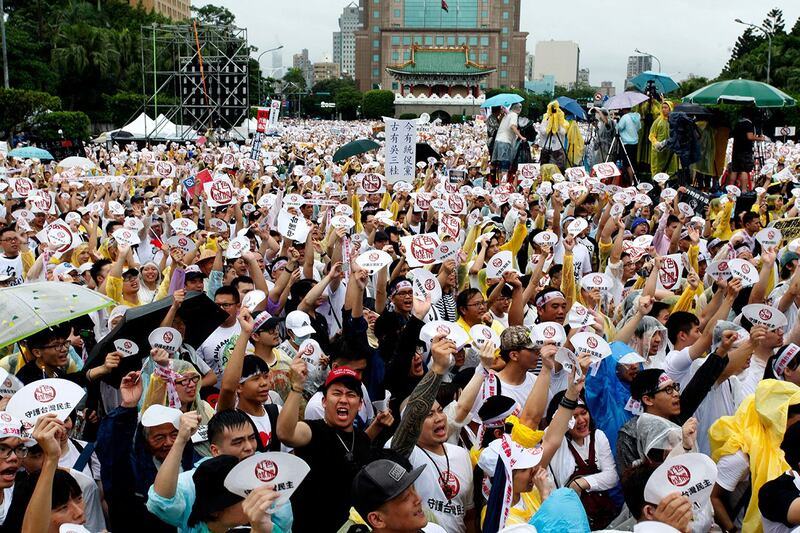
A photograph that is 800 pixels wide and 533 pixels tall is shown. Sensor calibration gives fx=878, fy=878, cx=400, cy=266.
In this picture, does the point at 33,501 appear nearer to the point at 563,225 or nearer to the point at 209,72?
the point at 563,225

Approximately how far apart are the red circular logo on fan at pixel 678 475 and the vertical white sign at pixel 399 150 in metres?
9.17

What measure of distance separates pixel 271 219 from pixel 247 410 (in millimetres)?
4868

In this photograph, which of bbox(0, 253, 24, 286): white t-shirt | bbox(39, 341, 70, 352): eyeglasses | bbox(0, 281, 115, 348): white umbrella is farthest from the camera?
bbox(0, 253, 24, 286): white t-shirt

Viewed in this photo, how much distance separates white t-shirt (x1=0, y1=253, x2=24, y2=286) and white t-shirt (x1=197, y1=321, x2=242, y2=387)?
102 inches

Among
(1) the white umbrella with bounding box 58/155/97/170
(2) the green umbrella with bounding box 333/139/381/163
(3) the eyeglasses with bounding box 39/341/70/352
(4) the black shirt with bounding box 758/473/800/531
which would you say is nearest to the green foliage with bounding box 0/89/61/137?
(1) the white umbrella with bounding box 58/155/97/170

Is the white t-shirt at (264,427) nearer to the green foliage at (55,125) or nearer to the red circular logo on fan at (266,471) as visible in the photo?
the red circular logo on fan at (266,471)

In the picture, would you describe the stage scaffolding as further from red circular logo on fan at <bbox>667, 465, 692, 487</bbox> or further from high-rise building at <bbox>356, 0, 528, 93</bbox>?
high-rise building at <bbox>356, 0, 528, 93</bbox>

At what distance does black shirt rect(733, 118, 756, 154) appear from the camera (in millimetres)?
14070

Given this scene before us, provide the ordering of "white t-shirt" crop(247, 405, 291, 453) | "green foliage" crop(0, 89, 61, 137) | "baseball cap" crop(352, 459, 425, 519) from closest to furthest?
1. "baseball cap" crop(352, 459, 425, 519)
2. "white t-shirt" crop(247, 405, 291, 453)
3. "green foliage" crop(0, 89, 61, 137)

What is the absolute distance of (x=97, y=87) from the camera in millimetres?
49031

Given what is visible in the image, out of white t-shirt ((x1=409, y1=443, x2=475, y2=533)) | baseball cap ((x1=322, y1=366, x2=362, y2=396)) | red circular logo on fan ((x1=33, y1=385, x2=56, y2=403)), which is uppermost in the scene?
red circular logo on fan ((x1=33, y1=385, x2=56, y2=403))

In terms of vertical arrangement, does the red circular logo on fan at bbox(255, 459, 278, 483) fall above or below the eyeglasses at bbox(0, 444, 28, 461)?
above

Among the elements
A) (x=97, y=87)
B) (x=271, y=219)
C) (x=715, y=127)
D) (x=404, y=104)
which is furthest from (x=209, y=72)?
(x=404, y=104)

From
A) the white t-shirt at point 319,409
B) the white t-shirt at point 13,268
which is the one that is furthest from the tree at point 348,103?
the white t-shirt at point 319,409
